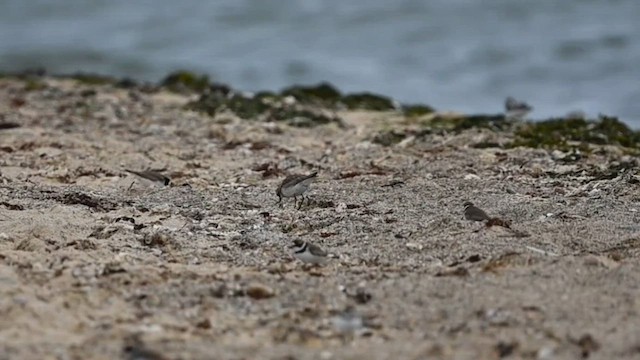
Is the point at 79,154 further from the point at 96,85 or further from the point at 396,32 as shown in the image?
the point at 396,32

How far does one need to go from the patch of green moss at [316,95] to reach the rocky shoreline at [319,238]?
155 centimetres

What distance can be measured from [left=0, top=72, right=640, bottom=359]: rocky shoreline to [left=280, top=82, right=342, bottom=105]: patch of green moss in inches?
61.1

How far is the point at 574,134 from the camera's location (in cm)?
1169

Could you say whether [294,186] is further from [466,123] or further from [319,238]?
[466,123]

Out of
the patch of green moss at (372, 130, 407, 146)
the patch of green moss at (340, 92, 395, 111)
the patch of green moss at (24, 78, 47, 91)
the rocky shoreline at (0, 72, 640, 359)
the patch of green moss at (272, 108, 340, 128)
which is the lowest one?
the rocky shoreline at (0, 72, 640, 359)

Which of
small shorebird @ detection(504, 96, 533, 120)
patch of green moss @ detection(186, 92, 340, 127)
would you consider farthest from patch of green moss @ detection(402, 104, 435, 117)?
small shorebird @ detection(504, 96, 533, 120)

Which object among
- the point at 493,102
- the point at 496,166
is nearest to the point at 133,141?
the point at 496,166

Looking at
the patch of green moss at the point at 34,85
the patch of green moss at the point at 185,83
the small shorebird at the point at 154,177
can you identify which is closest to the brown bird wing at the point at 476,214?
the small shorebird at the point at 154,177

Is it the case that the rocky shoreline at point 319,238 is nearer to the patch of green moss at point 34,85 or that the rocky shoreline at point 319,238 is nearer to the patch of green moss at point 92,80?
the patch of green moss at point 34,85

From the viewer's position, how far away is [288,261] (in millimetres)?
7406

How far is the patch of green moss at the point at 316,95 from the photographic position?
14.9 m

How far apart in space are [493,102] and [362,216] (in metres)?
A: 11.4

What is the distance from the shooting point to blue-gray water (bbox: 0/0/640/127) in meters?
20.5

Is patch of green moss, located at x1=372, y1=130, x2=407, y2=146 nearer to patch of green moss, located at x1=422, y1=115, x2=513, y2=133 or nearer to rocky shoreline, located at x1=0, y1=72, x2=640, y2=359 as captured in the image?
rocky shoreline, located at x1=0, y1=72, x2=640, y2=359
